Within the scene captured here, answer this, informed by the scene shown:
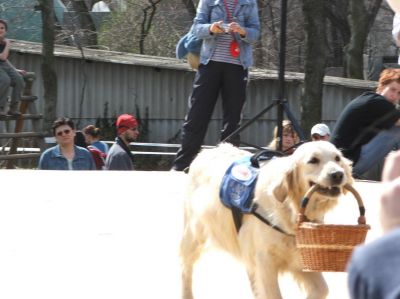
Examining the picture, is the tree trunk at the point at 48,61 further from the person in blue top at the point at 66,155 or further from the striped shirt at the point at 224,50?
the striped shirt at the point at 224,50

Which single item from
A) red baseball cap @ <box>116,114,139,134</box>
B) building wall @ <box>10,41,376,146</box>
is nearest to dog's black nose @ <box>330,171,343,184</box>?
red baseball cap @ <box>116,114,139,134</box>

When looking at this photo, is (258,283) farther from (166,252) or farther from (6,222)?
(6,222)

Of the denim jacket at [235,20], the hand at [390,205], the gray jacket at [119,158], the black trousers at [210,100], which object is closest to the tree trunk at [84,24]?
the gray jacket at [119,158]

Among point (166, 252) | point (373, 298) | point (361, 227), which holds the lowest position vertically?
point (166, 252)

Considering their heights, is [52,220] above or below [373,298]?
below

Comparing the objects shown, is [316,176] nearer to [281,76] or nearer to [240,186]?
[240,186]

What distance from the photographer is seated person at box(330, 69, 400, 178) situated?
8.65m

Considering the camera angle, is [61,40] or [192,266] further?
[61,40]

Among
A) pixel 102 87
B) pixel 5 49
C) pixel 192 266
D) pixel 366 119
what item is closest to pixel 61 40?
pixel 102 87

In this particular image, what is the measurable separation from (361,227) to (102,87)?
2351 cm

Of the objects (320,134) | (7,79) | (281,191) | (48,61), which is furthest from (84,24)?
(281,191)

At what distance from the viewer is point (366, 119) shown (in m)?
8.77

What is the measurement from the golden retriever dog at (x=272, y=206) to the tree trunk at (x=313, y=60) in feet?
44.9

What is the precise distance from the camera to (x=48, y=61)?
23.6 metres
